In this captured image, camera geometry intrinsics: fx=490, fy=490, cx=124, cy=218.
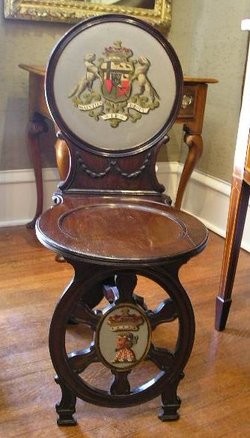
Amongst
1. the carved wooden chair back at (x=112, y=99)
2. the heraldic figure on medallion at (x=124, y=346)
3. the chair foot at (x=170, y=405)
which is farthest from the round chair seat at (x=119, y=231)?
the chair foot at (x=170, y=405)

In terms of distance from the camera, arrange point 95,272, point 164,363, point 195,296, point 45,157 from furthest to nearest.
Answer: point 45,157, point 195,296, point 164,363, point 95,272

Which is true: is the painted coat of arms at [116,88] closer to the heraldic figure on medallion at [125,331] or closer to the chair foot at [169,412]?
the heraldic figure on medallion at [125,331]

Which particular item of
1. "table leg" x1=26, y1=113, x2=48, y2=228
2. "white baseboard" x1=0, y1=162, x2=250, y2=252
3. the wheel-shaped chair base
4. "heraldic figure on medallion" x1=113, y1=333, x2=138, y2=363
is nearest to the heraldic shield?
the wheel-shaped chair base

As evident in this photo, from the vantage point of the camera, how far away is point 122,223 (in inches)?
44.1

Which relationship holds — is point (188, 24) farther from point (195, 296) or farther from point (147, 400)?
point (147, 400)

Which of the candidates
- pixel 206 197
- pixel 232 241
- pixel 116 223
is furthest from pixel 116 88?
pixel 206 197

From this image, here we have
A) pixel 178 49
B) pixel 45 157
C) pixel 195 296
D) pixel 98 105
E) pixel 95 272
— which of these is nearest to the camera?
pixel 95 272

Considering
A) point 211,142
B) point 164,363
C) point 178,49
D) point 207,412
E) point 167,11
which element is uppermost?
point 167,11

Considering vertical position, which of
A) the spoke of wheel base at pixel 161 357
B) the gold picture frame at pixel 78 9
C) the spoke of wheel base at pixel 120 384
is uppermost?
the gold picture frame at pixel 78 9

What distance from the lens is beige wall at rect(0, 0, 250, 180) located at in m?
2.03

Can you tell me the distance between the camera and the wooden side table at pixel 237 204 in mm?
1357

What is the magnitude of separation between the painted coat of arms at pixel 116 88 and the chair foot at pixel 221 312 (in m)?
0.61

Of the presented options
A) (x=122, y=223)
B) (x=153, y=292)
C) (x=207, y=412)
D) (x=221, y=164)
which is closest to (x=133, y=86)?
(x=122, y=223)

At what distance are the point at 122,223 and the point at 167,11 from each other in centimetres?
145
